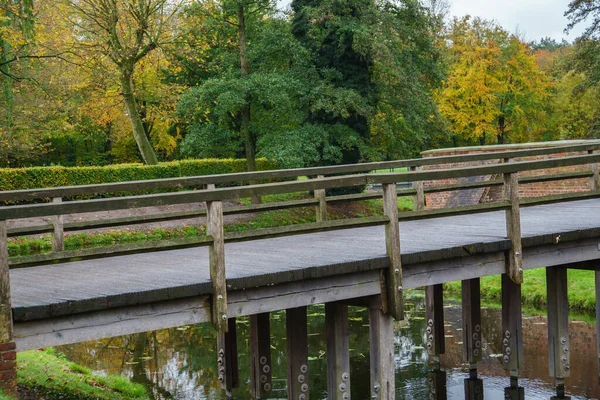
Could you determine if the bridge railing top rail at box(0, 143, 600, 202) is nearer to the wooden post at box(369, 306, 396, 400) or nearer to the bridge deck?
the bridge deck

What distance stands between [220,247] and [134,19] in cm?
2597

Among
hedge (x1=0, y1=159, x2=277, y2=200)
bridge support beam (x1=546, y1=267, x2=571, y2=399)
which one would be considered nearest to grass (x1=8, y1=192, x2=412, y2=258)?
hedge (x1=0, y1=159, x2=277, y2=200)

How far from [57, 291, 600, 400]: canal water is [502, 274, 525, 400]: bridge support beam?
178 mm

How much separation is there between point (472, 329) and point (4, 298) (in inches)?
307

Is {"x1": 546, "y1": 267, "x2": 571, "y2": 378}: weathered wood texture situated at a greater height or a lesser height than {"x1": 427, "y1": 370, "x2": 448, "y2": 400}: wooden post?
greater

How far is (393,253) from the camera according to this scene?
8.28 metres

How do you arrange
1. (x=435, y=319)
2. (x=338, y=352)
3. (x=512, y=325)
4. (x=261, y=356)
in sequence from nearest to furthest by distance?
(x=338, y=352) < (x=261, y=356) < (x=512, y=325) < (x=435, y=319)

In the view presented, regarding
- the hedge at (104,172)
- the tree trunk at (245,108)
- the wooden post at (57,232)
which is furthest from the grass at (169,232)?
the wooden post at (57,232)

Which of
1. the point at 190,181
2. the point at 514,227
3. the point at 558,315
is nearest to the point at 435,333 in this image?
the point at 558,315

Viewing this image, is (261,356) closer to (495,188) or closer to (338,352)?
(338,352)

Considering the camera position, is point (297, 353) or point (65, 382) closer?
point (297, 353)

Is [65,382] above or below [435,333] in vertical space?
above

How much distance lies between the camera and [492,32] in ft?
156

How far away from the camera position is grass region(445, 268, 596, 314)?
17.3 metres
